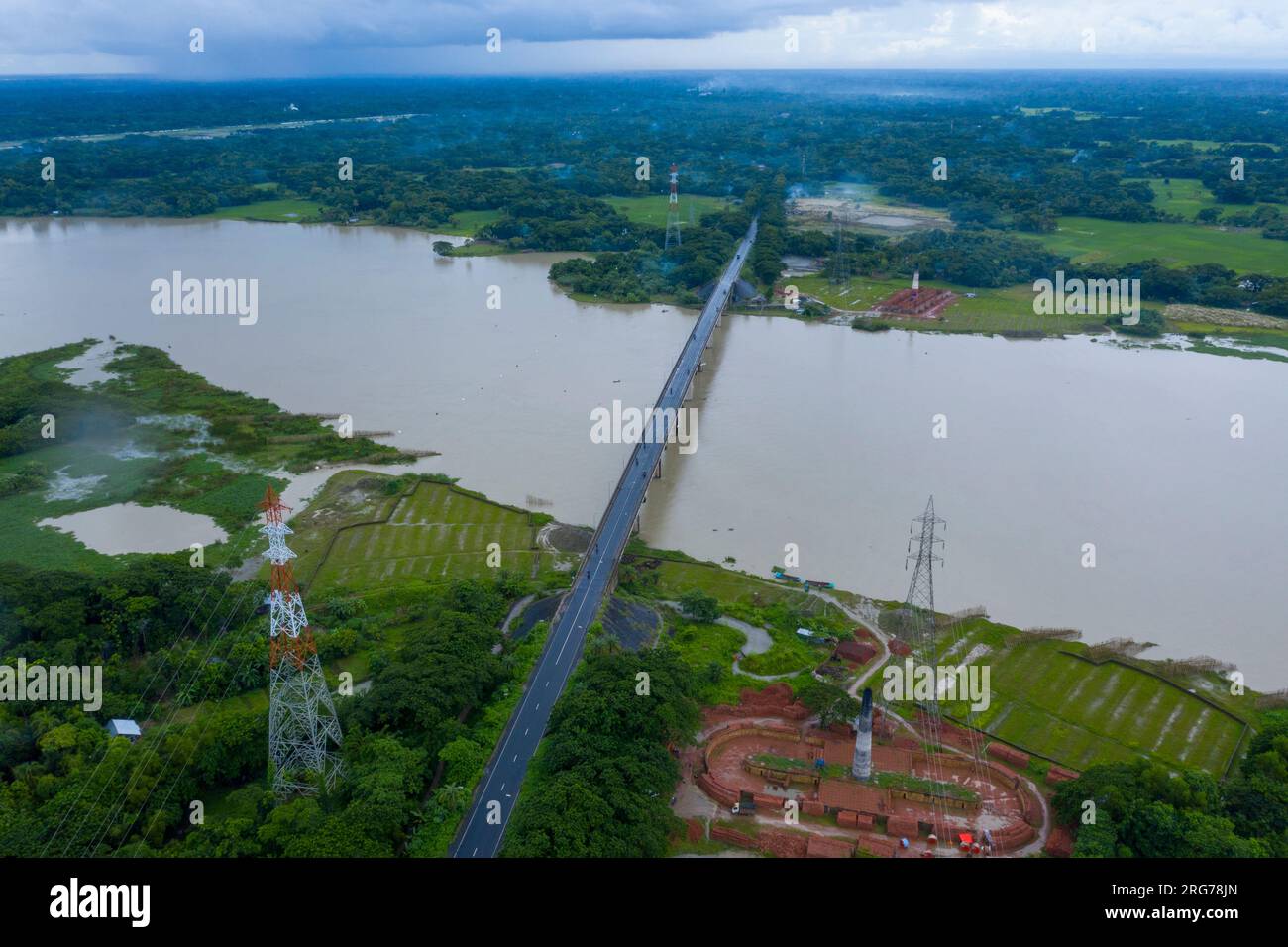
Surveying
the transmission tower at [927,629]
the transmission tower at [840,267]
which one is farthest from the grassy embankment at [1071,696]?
the transmission tower at [840,267]

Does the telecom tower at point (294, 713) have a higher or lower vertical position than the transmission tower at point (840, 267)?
lower

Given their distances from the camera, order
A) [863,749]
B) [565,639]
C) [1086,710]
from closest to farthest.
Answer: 1. [863,749]
2. [1086,710]
3. [565,639]

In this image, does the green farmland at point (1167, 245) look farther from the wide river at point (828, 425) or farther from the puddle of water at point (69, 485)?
the puddle of water at point (69, 485)

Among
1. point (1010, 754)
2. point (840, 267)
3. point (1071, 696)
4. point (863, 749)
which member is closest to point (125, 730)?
point (863, 749)

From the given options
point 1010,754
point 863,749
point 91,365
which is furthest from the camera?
point 91,365

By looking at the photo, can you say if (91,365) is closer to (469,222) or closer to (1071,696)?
(469,222)

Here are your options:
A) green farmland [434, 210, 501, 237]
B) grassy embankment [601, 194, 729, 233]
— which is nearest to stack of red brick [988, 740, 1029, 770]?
grassy embankment [601, 194, 729, 233]

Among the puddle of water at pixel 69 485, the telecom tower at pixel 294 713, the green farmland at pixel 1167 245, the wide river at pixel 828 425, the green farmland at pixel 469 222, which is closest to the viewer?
the telecom tower at pixel 294 713
